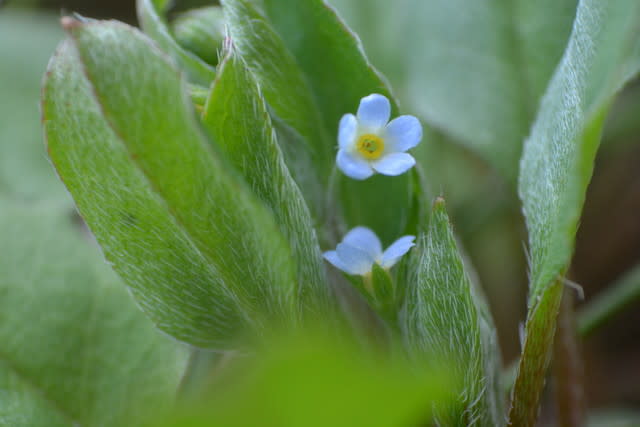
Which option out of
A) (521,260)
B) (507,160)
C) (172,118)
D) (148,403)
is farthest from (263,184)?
(521,260)

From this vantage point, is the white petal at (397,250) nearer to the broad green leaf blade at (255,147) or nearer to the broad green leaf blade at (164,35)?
the broad green leaf blade at (255,147)

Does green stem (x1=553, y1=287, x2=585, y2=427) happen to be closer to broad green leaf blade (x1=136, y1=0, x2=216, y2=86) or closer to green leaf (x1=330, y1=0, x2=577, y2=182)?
green leaf (x1=330, y1=0, x2=577, y2=182)

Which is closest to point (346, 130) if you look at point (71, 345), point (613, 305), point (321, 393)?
point (321, 393)

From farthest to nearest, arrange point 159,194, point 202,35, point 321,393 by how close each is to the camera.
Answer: point 202,35 → point 159,194 → point 321,393

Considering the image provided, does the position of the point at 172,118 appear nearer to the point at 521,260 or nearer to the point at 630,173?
the point at 521,260

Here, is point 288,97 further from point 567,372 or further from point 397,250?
point 567,372

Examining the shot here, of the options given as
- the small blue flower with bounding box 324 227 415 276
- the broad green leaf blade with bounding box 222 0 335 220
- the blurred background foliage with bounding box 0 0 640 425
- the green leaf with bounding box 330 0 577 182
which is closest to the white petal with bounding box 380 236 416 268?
the small blue flower with bounding box 324 227 415 276
